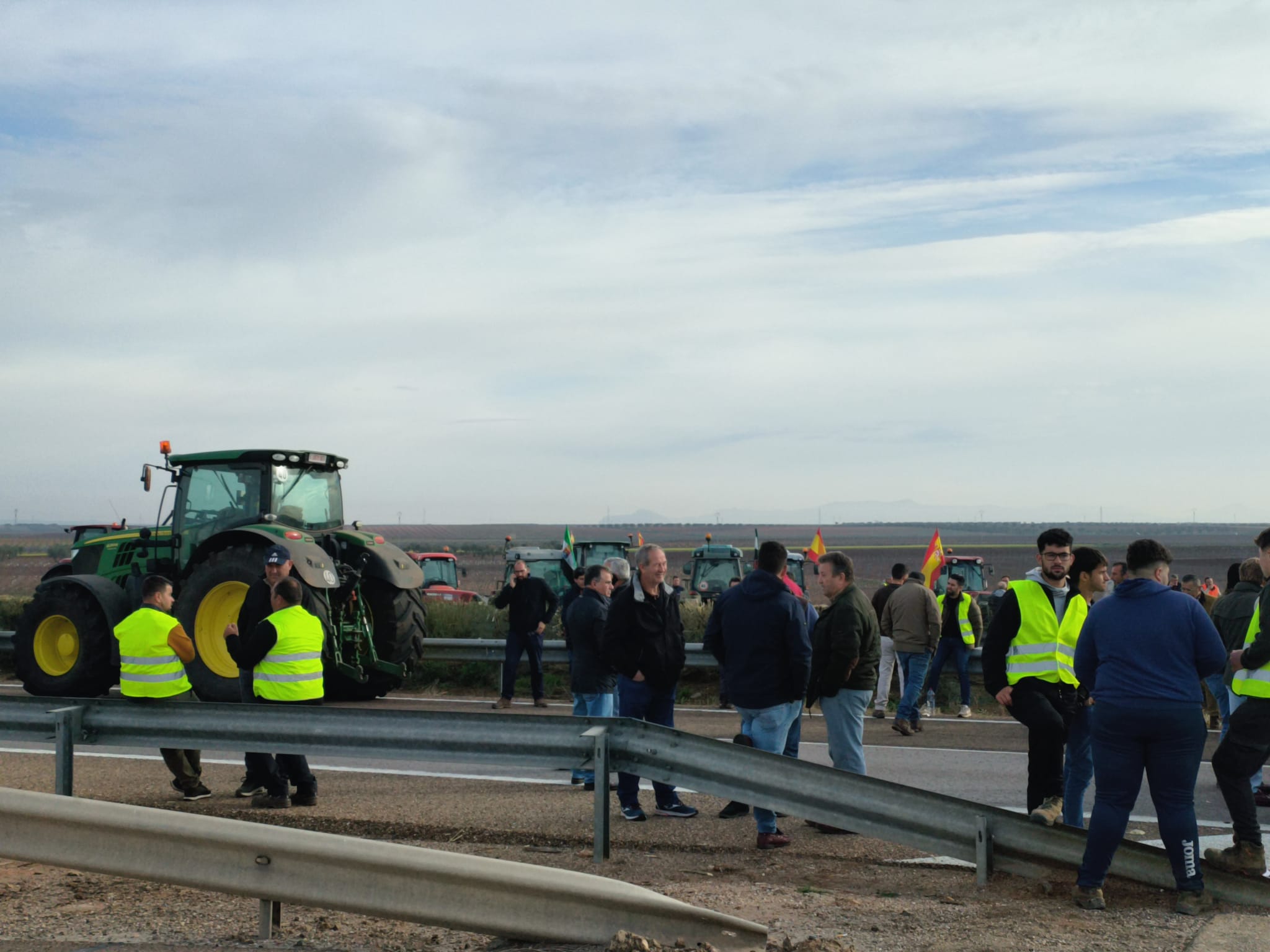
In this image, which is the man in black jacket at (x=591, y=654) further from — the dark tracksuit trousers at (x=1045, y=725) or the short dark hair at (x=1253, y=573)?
the short dark hair at (x=1253, y=573)

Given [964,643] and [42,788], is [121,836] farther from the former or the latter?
[964,643]

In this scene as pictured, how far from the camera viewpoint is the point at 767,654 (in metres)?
7.41

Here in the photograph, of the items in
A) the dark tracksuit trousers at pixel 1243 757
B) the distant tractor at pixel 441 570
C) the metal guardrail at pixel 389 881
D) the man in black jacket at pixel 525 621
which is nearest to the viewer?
the metal guardrail at pixel 389 881

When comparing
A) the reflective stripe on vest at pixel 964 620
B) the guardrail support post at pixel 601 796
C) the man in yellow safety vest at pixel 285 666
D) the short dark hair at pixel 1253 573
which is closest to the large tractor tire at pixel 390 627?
the man in yellow safety vest at pixel 285 666

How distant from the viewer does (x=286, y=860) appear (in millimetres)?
4758

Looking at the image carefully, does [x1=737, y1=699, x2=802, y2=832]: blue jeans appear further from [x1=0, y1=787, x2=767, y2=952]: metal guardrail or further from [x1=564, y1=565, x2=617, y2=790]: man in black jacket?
[x1=0, y1=787, x2=767, y2=952]: metal guardrail

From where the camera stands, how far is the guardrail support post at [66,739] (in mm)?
7199

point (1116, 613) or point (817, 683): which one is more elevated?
point (1116, 613)

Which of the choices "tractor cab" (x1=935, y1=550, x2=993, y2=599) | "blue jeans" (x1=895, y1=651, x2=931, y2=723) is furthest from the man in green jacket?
"tractor cab" (x1=935, y1=550, x2=993, y2=599)

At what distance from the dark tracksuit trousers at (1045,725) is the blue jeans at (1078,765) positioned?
0.15ft

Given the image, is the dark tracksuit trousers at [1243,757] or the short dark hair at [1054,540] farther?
the short dark hair at [1054,540]

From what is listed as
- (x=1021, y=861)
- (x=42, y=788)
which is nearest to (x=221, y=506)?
(x=42, y=788)

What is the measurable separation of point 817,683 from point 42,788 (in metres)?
5.68

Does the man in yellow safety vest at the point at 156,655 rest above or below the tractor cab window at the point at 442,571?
above
